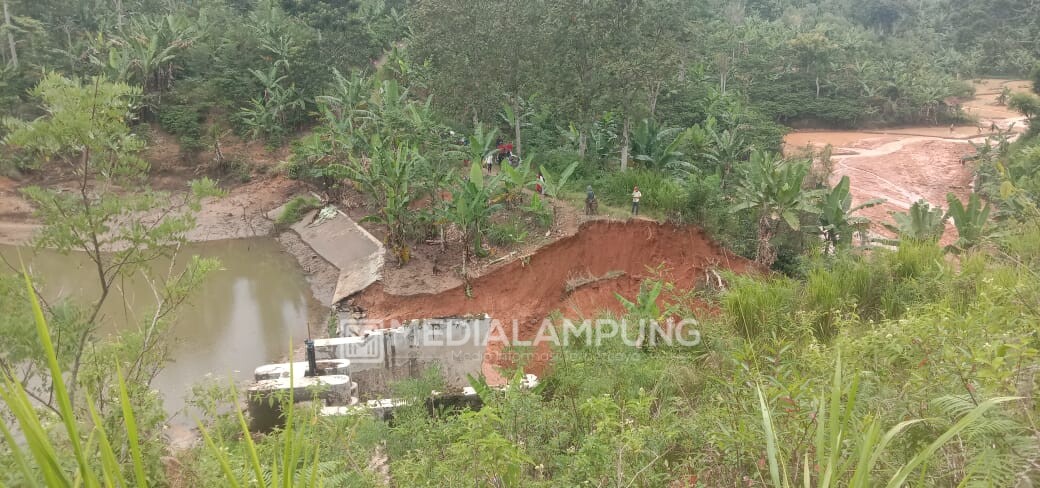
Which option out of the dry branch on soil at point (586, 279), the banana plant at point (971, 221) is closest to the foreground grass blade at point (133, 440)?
the dry branch on soil at point (586, 279)

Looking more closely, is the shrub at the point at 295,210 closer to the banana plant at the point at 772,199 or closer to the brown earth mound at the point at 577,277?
the brown earth mound at the point at 577,277

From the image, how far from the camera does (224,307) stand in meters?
12.2

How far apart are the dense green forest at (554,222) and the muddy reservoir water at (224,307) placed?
3.74ft

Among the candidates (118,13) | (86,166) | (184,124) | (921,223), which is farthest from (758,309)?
(118,13)

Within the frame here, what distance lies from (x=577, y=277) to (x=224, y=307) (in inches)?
270

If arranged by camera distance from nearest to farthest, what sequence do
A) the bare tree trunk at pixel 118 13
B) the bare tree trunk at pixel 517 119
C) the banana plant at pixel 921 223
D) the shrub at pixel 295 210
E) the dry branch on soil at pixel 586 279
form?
the banana plant at pixel 921 223
the dry branch on soil at pixel 586 279
the bare tree trunk at pixel 517 119
the shrub at pixel 295 210
the bare tree trunk at pixel 118 13

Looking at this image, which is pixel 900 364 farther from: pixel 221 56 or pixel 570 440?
pixel 221 56

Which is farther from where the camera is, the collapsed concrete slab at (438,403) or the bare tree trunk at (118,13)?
the bare tree trunk at (118,13)

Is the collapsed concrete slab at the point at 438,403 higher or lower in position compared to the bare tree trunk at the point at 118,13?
lower

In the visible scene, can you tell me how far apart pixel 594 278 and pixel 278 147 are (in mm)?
12199

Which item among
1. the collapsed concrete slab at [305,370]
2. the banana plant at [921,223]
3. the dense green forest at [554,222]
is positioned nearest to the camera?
the dense green forest at [554,222]

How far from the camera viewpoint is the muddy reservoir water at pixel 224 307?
32.2 feet

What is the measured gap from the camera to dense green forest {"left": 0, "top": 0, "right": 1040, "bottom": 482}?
285cm

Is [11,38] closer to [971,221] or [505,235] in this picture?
[505,235]
